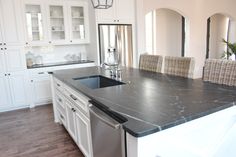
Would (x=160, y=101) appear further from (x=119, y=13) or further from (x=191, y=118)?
(x=119, y=13)

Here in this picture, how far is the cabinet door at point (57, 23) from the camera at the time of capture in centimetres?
455

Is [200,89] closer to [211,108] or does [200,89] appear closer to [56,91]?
[211,108]

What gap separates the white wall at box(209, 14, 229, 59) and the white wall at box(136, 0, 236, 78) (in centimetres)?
66

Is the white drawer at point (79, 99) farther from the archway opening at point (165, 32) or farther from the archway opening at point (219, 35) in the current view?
the archway opening at point (219, 35)

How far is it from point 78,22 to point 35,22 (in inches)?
39.5

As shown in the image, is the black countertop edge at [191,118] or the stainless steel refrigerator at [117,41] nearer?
the black countertop edge at [191,118]

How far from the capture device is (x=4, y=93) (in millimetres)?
4105

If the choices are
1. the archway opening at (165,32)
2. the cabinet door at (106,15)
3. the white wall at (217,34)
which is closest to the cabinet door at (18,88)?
the cabinet door at (106,15)

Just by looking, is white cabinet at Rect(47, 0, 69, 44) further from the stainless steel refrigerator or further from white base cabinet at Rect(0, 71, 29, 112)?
white base cabinet at Rect(0, 71, 29, 112)

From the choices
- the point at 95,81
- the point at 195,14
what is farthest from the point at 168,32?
the point at 95,81

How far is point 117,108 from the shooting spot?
147 cm

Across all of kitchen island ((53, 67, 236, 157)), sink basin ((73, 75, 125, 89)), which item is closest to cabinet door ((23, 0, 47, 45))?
sink basin ((73, 75, 125, 89))

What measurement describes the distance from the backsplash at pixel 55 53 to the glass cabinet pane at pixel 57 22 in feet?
1.19

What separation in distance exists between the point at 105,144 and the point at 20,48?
343cm
